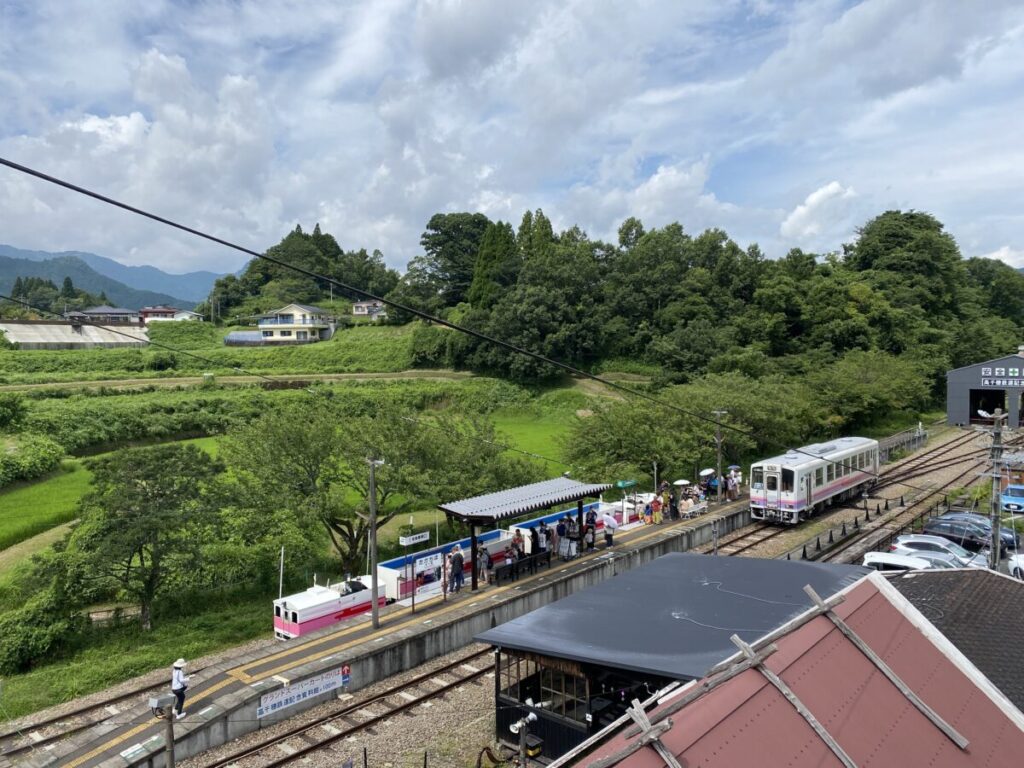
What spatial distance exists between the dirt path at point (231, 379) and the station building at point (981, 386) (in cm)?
3472

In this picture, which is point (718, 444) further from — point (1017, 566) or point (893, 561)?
point (1017, 566)

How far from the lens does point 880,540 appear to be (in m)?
20.5

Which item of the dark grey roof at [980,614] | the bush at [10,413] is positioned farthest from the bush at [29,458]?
the dark grey roof at [980,614]

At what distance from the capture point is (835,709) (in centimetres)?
414

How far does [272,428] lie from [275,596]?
435cm

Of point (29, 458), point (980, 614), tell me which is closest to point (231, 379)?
point (29, 458)

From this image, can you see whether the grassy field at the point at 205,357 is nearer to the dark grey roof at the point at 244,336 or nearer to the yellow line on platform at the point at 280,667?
the dark grey roof at the point at 244,336

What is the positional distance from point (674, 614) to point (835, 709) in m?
6.90

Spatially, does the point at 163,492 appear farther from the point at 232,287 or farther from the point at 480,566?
the point at 232,287

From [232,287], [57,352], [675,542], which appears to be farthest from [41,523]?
[232,287]

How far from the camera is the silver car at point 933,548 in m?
17.8

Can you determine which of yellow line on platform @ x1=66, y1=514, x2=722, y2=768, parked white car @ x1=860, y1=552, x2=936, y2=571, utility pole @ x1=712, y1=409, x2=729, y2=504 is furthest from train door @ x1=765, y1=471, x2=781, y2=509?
yellow line on platform @ x1=66, y1=514, x2=722, y2=768

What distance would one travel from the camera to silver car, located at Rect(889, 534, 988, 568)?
1777 centimetres

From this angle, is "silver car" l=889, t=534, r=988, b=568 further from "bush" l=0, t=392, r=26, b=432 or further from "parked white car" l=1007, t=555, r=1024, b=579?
"bush" l=0, t=392, r=26, b=432
